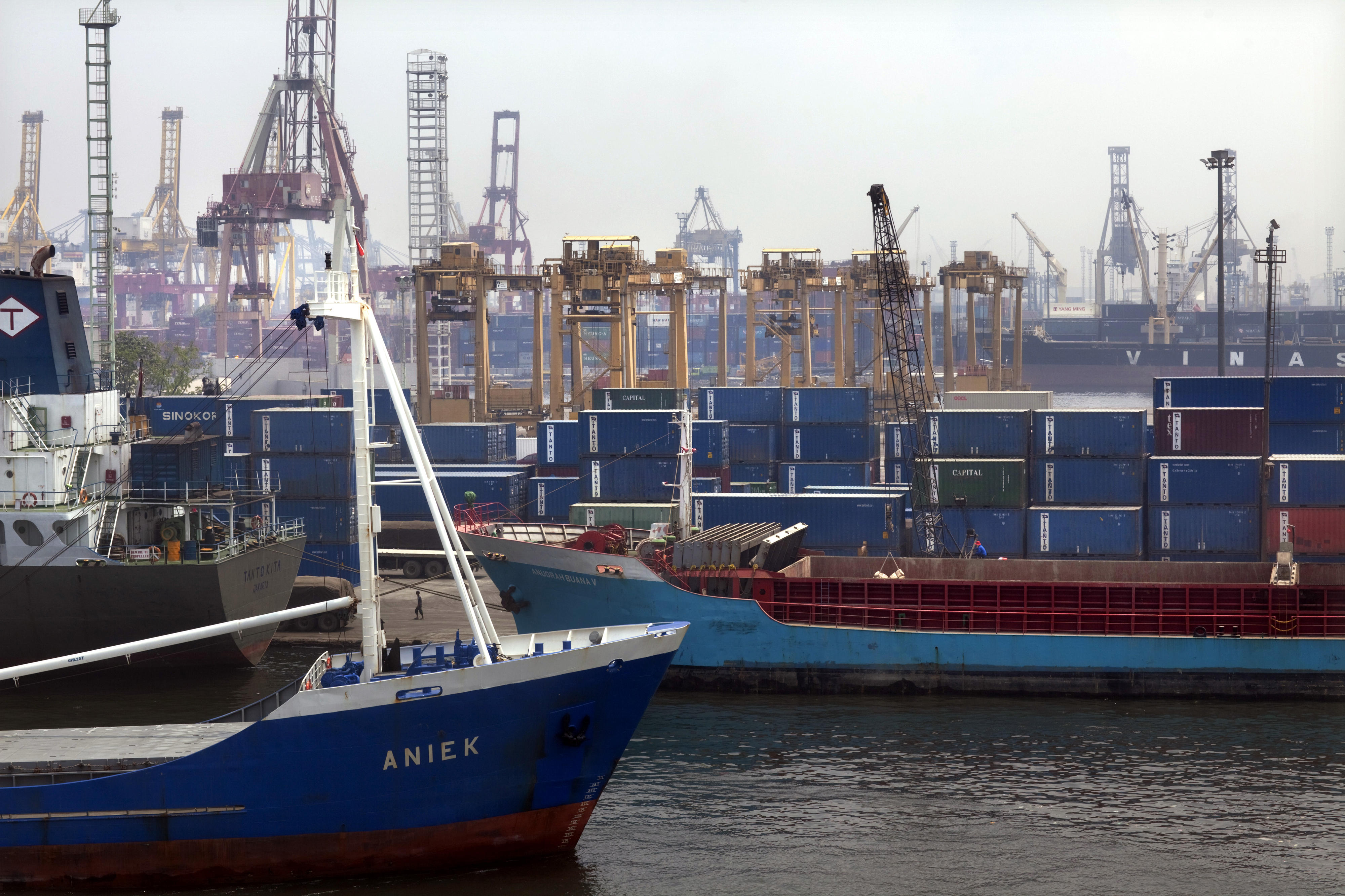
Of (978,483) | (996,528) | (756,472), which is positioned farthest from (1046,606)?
(756,472)

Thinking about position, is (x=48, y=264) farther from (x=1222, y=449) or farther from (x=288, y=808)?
(x=1222, y=449)

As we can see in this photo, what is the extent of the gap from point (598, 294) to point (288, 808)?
4872cm

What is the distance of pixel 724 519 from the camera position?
37.3 meters

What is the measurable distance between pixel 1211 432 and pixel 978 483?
778cm

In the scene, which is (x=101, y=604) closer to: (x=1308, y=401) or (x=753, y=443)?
(x=753, y=443)

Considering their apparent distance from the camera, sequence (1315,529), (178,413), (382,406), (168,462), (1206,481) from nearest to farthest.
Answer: (168,462), (1315,529), (1206,481), (178,413), (382,406)

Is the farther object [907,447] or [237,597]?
[907,447]

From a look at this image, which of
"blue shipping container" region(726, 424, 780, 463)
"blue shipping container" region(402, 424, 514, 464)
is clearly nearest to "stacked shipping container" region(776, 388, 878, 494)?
"blue shipping container" region(726, 424, 780, 463)

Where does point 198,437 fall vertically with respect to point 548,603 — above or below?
above

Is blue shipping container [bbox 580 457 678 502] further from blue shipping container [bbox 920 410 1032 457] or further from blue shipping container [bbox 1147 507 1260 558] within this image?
blue shipping container [bbox 1147 507 1260 558]

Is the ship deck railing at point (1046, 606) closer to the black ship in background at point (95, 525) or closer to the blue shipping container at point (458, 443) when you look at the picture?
the black ship in background at point (95, 525)

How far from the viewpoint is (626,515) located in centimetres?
4078

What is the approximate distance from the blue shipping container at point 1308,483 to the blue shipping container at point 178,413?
35.0 metres

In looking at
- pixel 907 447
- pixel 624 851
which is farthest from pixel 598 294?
pixel 624 851
